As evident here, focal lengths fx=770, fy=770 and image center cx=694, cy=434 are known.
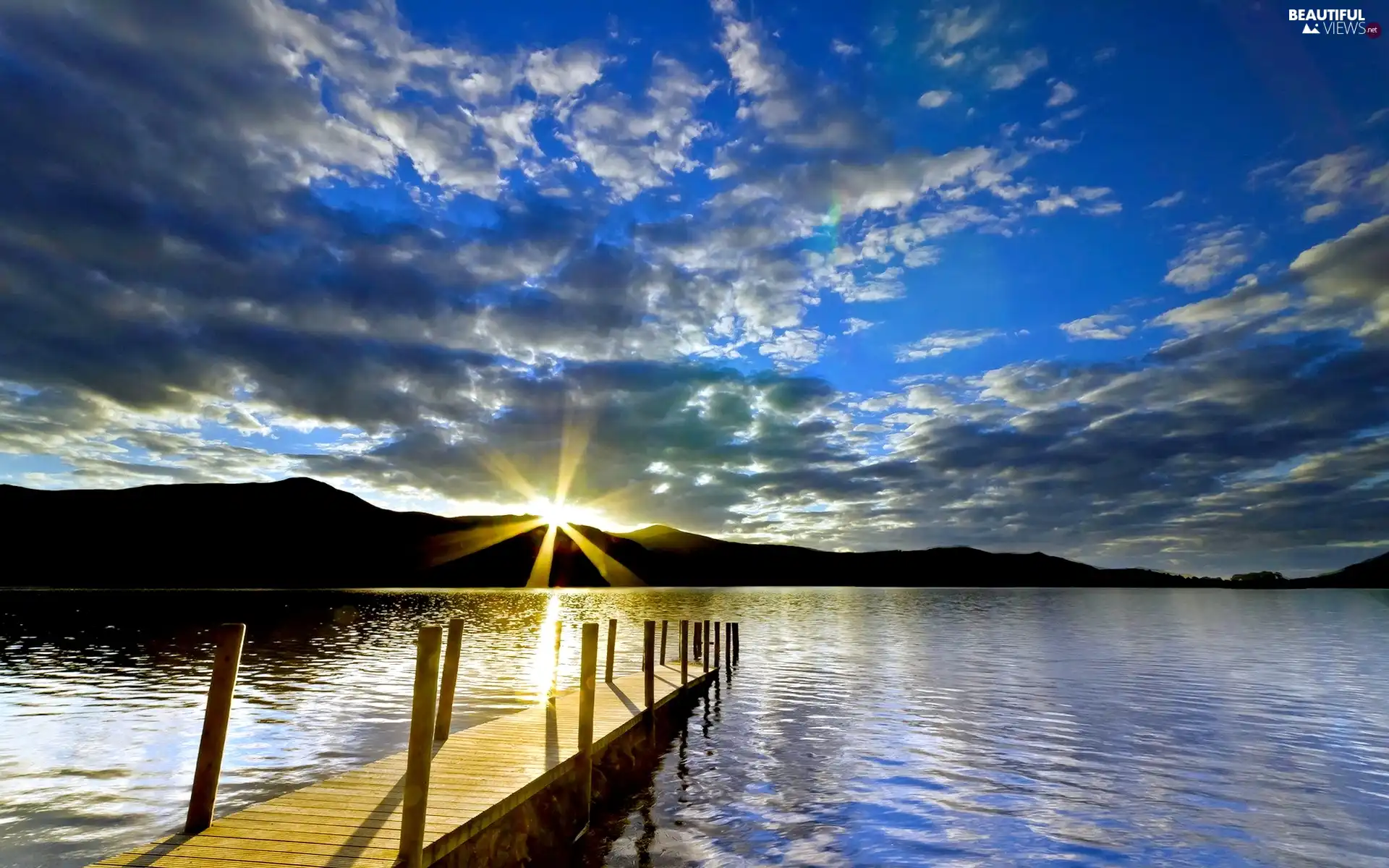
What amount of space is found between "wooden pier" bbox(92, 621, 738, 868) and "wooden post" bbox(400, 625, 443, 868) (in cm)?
1

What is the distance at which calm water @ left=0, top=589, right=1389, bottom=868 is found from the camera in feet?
43.5

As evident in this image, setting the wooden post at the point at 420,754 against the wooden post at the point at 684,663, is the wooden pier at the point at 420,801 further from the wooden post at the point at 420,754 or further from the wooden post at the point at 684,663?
the wooden post at the point at 684,663

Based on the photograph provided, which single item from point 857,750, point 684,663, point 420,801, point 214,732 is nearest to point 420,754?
point 420,801

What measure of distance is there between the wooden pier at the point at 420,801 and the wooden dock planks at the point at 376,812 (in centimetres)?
2

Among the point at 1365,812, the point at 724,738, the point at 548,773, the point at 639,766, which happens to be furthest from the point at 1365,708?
the point at 548,773

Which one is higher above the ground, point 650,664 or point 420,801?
point 650,664

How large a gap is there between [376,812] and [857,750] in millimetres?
13759

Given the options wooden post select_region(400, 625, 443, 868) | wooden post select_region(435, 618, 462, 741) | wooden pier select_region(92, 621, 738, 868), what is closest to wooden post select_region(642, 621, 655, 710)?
wooden pier select_region(92, 621, 738, 868)

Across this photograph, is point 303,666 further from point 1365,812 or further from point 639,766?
point 1365,812

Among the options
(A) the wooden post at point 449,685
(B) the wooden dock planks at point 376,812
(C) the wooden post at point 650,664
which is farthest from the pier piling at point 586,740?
(C) the wooden post at point 650,664

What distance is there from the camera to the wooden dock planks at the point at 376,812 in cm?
793

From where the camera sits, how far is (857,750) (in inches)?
790

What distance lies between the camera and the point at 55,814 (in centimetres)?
1378

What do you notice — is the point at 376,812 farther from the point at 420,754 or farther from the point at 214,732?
the point at 214,732
